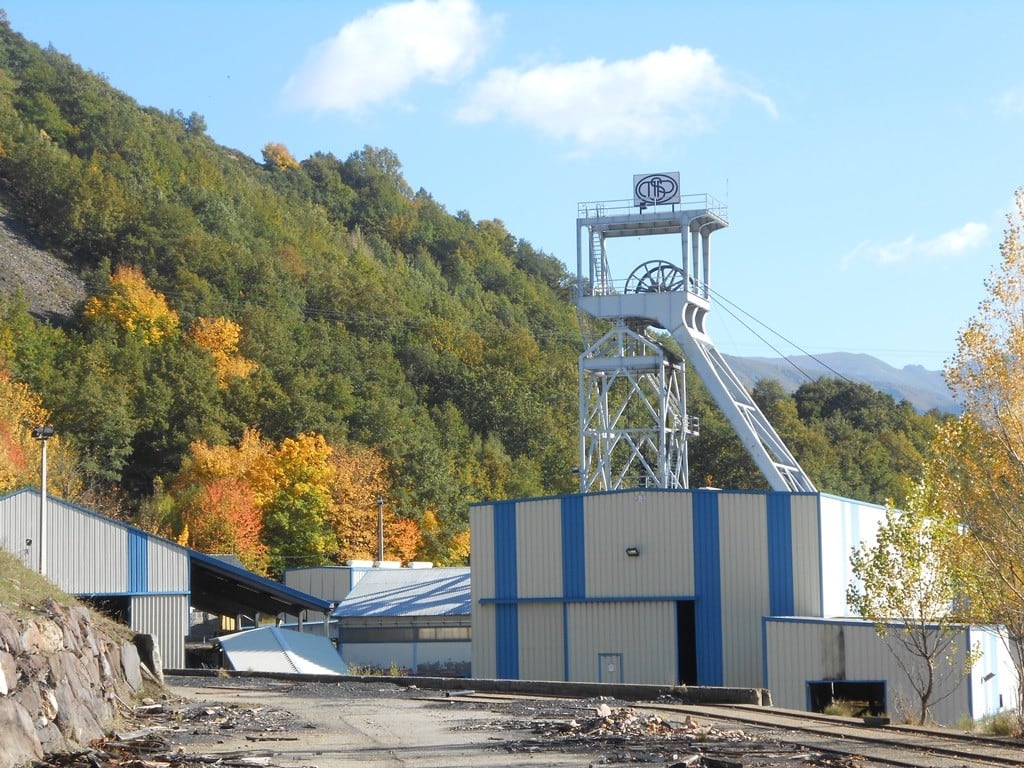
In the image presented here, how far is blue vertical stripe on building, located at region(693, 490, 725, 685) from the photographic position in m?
37.6

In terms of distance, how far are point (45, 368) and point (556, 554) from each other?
57.1 meters

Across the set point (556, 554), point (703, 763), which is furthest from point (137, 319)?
point (703, 763)

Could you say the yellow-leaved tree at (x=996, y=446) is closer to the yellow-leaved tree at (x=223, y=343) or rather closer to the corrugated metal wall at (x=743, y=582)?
the corrugated metal wall at (x=743, y=582)

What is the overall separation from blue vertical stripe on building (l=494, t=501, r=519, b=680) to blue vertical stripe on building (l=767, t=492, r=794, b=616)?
722 cm

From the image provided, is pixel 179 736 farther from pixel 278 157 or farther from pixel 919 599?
Result: pixel 278 157

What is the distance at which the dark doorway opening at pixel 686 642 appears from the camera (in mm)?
37969

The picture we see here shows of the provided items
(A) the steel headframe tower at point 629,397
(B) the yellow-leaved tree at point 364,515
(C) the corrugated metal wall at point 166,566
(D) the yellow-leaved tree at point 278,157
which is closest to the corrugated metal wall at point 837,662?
(C) the corrugated metal wall at point 166,566

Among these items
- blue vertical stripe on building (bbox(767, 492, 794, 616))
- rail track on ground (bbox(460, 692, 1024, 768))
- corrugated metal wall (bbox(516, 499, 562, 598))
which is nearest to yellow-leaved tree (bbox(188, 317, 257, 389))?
corrugated metal wall (bbox(516, 499, 562, 598))

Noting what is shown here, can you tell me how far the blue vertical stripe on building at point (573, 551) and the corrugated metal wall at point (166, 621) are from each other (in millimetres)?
13180

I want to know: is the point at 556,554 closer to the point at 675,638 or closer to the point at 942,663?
the point at 675,638

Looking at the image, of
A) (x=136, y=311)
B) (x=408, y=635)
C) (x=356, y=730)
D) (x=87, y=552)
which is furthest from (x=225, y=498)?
(x=356, y=730)

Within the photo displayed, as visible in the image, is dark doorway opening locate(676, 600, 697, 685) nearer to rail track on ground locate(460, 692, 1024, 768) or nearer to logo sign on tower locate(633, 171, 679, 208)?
rail track on ground locate(460, 692, 1024, 768)

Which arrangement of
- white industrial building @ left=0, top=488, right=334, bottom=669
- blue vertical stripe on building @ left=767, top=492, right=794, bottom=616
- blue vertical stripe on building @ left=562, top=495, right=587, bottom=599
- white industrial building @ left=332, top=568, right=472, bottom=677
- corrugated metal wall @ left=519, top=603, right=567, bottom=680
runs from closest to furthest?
blue vertical stripe on building @ left=767, top=492, right=794, bottom=616, blue vertical stripe on building @ left=562, top=495, right=587, bottom=599, corrugated metal wall @ left=519, top=603, right=567, bottom=680, white industrial building @ left=0, top=488, right=334, bottom=669, white industrial building @ left=332, top=568, right=472, bottom=677

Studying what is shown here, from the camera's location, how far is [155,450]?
87.9m
